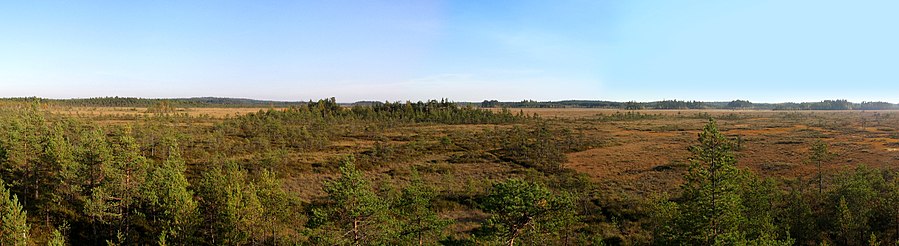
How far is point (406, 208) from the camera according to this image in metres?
24.8

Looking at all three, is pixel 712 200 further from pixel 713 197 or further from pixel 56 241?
pixel 56 241

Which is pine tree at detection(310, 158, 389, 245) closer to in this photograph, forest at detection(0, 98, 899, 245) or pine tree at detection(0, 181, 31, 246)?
forest at detection(0, 98, 899, 245)

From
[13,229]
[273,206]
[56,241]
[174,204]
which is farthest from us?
[273,206]

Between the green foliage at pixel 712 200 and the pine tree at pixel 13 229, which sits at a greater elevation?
the green foliage at pixel 712 200

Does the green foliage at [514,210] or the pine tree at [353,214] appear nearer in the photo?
the green foliage at [514,210]

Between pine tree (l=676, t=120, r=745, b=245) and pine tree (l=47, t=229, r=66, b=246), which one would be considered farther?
pine tree (l=47, t=229, r=66, b=246)

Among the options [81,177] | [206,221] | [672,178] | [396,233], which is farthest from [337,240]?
[672,178]

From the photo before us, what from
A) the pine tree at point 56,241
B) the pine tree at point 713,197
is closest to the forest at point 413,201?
the pine tree at point 713,197

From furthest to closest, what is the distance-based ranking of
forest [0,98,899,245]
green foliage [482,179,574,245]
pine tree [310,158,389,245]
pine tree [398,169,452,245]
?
pine tree [398,169,452,245] → pine tree [310,158,389,245] → forest [0,98,899,245] → green foliage [482,179,574,245]

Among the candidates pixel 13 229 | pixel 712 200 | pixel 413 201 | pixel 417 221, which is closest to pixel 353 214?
pixel 413 201

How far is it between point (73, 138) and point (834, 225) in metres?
79.9

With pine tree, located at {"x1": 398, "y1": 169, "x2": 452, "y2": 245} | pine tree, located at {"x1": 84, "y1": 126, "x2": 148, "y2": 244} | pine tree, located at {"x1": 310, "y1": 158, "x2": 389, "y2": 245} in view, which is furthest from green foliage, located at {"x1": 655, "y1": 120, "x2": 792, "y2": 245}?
pine tree, located at {"x1": 84, "y1": 126, "x2": 148, "y2": 244}

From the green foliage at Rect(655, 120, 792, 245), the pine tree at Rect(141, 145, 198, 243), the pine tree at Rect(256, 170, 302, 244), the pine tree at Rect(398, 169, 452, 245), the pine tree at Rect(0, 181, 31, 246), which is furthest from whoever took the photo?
the pine tree at Rect(256, 170, 302, 244)

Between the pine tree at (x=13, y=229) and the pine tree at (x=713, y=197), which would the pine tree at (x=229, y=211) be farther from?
the pine tree at (x=713, y=197)
